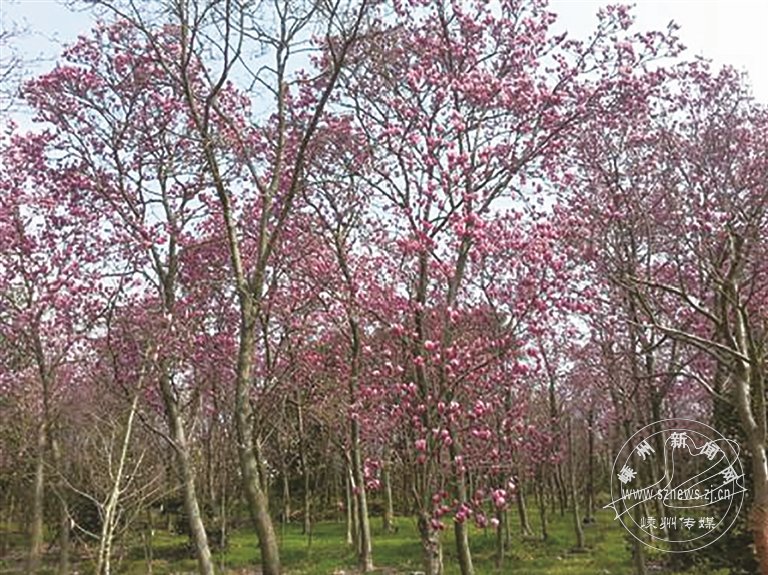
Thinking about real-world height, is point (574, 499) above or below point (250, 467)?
below

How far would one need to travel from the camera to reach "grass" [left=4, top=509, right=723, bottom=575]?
46.1 feet

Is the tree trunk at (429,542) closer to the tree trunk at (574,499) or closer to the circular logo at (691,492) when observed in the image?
the circular logo at (691,492)

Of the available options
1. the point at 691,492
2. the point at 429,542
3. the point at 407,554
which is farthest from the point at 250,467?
the point at 407,554

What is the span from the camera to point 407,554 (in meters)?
16.8

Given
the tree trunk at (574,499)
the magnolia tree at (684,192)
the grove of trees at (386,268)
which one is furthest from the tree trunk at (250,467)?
the tree trunk at (574,499)

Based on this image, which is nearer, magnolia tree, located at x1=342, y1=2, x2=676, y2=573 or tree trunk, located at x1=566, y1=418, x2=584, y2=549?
magnolia tree, located at x1=342, y1=2, x2=676, y2=573

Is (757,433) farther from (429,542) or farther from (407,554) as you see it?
(407,554)

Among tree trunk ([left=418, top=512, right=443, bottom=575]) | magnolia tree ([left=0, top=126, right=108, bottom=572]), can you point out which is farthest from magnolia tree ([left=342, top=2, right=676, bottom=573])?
magnolia tree ([left=0, top=126, right=108, bottom=572])

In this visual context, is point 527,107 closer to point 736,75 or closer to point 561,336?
point 736,75

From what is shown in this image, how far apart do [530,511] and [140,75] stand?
22180mm

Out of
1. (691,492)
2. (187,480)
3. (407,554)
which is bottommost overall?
(407,554)

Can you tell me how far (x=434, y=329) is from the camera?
8.17m

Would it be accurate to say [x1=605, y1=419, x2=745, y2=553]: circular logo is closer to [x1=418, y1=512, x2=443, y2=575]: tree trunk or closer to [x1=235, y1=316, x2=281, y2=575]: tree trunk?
[x1=418, y1=512, x2=443, y2=575]: tree trunk

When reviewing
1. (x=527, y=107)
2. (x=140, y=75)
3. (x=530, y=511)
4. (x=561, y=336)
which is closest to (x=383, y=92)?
(x=527, y=107)
